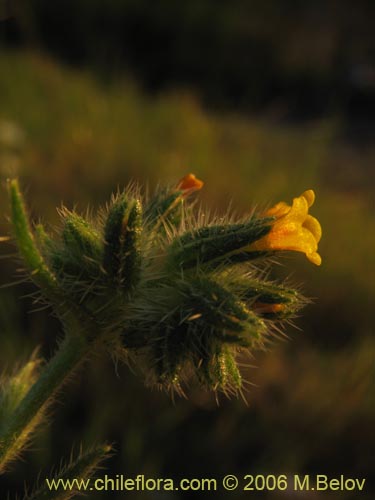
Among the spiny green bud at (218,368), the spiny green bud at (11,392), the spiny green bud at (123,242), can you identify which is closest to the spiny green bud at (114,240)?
the spiny green bud at (123,242)

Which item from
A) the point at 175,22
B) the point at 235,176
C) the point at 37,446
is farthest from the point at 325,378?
the point at 175,22

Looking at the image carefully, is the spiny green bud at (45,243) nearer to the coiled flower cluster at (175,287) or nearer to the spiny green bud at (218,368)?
the coiled flower cluster at (175,287)

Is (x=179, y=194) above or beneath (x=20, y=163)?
above

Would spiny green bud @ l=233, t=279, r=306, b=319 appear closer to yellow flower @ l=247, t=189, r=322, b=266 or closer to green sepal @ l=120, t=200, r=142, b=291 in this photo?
yellow flower @ l=247, t=189, r=322, b=266

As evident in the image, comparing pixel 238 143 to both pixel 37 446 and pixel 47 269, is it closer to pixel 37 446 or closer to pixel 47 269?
pixel 37 446

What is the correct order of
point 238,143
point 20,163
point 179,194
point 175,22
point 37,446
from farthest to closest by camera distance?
point 175,22 → point 238,143 → point 20,163 → point 37,446 → point 179,194
